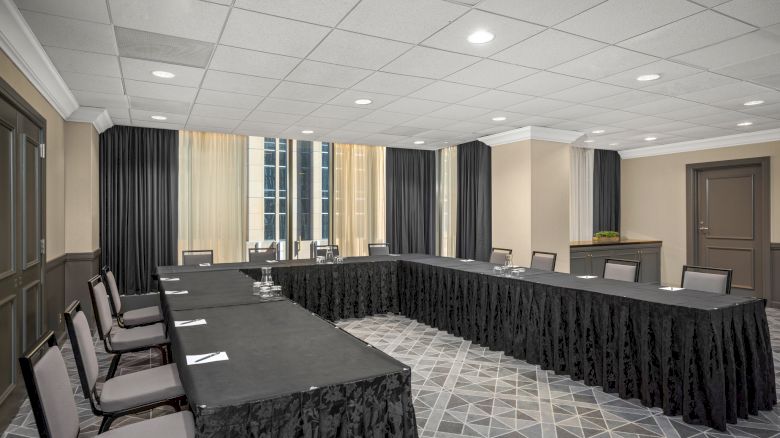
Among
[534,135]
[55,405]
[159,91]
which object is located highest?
[159,91]

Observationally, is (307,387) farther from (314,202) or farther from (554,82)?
(314,202)

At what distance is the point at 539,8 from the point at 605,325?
227cm

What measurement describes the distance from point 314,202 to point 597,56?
18.4 ft

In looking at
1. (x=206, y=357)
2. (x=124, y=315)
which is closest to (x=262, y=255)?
(x=124, y=315)

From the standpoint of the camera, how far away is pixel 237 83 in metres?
4.28

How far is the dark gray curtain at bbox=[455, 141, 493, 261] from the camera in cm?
752

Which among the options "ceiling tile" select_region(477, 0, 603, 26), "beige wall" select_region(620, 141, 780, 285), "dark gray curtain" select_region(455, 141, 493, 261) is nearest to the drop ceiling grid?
"ceiling tile" select_region(477, 0, 603, 26)

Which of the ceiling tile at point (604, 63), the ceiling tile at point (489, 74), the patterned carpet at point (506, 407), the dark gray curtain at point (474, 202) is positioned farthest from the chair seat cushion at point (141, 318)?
the dark gray curtain at point (474, 202)

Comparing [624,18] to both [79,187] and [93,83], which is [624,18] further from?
[79,187]

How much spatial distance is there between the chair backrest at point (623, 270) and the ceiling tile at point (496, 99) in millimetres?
1931

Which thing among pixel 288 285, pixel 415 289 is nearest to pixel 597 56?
pixel 415 289

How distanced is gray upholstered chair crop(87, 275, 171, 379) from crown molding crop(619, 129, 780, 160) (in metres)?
8.32

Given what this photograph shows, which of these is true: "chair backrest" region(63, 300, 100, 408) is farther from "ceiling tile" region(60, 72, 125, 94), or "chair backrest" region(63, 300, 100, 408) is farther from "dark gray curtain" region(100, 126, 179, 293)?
"dark gray curtain" region(100, 126, 179, 293)

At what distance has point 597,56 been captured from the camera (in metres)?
3.54
